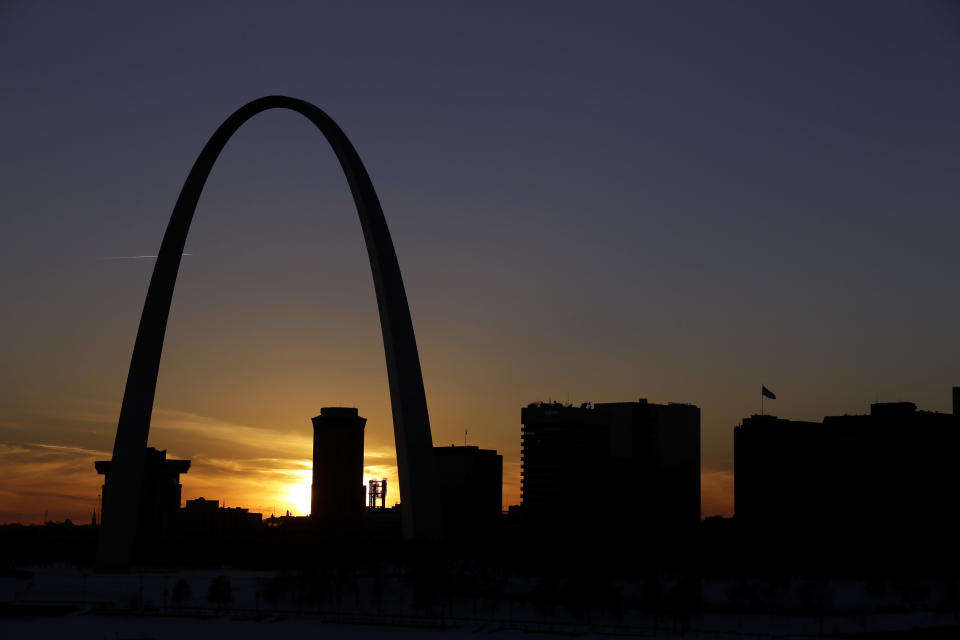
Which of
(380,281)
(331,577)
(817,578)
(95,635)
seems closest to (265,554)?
(331,577)

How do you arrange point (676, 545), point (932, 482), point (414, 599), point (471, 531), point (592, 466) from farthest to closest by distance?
Result: point (592, 466) → point (471, 531) → point (932, 482) → point (676, 545) → point (414, 599)

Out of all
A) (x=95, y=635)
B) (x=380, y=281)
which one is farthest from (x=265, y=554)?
(x=380, y=281)

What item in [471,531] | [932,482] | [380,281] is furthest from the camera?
[471,531]

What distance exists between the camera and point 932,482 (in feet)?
492

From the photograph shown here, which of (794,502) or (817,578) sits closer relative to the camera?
(817,578)

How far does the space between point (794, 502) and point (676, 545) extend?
29.7m

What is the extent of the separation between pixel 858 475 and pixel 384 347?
11574cm

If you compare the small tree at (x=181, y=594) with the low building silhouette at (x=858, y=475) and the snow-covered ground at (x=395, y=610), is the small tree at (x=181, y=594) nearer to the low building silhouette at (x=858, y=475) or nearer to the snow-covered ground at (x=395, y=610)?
the snow-covered ground at (x=395, y=610)

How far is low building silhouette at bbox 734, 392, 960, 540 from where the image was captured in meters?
149

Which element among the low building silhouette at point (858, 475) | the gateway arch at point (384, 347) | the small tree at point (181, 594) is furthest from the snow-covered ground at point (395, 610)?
the low building silhouette at point (858, 475)

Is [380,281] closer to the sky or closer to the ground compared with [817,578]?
closer to the sky

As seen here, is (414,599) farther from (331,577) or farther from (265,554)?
(265,554)

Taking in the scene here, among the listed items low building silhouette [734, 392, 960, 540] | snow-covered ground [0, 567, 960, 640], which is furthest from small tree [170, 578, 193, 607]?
low building silhouette [734, 392, 960, 540]

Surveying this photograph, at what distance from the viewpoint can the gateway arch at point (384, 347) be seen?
175 ft
